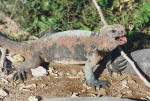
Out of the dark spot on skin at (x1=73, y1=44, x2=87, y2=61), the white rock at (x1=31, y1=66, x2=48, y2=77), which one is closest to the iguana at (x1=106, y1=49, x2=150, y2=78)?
the dark spot on skin at (x1=73, y1=44, x2=87, y2=61)

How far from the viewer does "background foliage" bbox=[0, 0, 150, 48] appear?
5.81 metres

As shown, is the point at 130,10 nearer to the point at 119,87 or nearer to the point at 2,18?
the point at 119,87

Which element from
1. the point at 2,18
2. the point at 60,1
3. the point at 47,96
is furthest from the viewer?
the point at 2,18

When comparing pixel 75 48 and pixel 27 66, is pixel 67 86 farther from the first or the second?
pixel 27 66

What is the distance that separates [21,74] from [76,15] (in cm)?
197

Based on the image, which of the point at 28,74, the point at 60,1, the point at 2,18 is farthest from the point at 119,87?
the point at 2,18

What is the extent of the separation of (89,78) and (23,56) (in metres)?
1.49

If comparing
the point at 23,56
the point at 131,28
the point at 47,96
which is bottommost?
the point at 47,96

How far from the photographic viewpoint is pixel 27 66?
4918mm

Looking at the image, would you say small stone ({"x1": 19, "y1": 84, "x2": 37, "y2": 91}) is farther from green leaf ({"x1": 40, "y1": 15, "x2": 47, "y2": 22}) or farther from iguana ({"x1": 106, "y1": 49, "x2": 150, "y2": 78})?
green leaf ({"x1": 40, "y1": 15, "x2": 47, "y2": 22})

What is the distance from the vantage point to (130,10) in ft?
19.9

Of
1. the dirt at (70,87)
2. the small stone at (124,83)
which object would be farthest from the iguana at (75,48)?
the small stone at (124,83)

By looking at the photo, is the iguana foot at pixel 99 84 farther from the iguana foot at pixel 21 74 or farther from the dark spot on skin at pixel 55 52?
the iguana foot at pixel 21 74

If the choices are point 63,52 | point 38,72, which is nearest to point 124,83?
point 63,52
